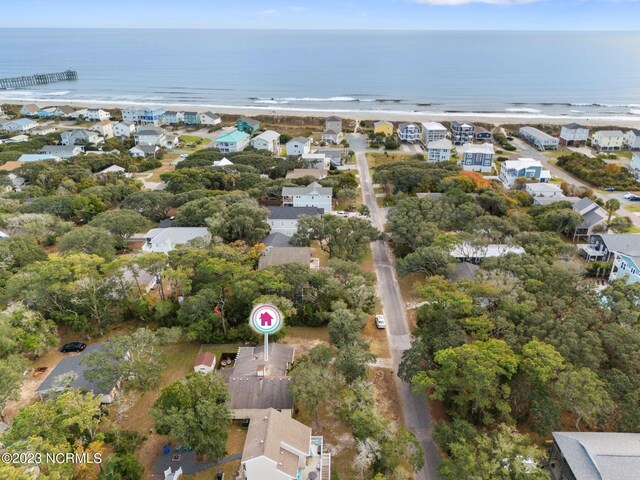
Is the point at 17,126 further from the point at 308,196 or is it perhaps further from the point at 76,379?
the point at 76,379

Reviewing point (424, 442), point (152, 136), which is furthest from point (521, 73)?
point (424, 442)

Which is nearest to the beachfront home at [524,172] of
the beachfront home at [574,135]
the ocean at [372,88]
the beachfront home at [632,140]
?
the beachfront home at [574,135]

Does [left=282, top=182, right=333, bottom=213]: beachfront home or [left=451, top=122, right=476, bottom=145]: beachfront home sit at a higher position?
[left=451, top=122, right=476, bottom=145]: beachfront home

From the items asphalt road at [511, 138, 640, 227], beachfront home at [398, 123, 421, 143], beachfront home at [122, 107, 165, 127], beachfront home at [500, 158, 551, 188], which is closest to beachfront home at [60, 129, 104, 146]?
beachfront home at [122, 107, 165, 127]

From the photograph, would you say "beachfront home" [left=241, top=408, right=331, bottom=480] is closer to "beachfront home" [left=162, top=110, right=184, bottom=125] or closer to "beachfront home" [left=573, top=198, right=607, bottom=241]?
"beachfront home" [left=573, top=198, right=607, bottom=241]

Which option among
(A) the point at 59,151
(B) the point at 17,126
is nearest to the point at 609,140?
(A) the point at 59,151

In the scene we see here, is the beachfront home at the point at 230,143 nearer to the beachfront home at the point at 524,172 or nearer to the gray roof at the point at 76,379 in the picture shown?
the beachfront home at the point at 524,172
